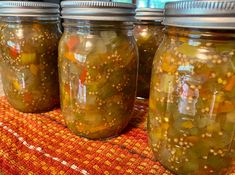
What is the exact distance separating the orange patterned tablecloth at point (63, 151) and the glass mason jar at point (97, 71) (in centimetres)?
4

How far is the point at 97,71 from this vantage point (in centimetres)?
49

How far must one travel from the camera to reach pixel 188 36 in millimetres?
382

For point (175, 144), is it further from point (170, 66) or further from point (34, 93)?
point (34, 93)

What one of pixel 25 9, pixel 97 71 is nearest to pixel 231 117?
pixel 97 71

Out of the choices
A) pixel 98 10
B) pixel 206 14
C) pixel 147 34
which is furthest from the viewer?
pixel 147 34

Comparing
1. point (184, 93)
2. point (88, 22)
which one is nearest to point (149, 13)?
point (88, 22)

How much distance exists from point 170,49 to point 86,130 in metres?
0.26

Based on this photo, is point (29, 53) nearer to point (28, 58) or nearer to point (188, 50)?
point (28, 58)

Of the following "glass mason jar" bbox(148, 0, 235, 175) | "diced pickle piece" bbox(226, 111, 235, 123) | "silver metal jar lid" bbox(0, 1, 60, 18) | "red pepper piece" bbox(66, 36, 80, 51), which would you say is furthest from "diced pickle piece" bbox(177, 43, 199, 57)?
"silver metal jar lid" bbox(0, 1, 60, 18)

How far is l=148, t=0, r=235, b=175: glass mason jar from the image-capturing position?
0.36 metres

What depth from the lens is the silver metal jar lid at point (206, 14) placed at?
328 mm

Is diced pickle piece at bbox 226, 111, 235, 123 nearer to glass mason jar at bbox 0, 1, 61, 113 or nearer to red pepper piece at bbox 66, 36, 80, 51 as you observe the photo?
red pepper piece at bbox 66, 36, 80, 51

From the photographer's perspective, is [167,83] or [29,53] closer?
[167,83]

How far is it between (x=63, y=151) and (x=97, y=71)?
0.59 ft
